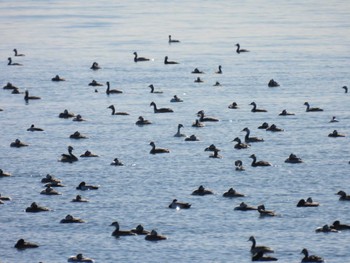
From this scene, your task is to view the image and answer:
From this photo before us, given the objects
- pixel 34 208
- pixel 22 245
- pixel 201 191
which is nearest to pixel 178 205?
pixel 201 191

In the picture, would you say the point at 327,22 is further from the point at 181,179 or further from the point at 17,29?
the point at 181,179

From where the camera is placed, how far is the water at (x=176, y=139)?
55094 mm

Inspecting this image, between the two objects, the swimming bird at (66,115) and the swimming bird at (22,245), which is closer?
the swimming bird at (22,245)

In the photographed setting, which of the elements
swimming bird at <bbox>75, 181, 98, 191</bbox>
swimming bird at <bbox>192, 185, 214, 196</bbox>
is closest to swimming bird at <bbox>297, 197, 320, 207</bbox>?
swimming bird at <bbox>192, 185, 214, 196</bbox>

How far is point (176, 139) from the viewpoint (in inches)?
3081

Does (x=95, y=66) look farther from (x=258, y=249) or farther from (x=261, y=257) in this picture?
(x=261, y=257)

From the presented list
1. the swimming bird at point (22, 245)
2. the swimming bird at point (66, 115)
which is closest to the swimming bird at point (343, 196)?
the swimming bird at point (22, 245)

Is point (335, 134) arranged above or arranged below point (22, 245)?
above

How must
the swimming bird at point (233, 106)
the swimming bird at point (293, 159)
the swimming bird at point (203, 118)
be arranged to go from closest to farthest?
the swimming bird at point (293, 159) → the swimming bird at point (203, 118) → the swimming bird at point (233, 106)

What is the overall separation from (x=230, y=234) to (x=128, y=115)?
33.3 metres

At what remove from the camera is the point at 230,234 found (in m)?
55.2

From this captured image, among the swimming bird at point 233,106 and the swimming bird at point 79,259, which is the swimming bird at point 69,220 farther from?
the swimming bird at point 233,106

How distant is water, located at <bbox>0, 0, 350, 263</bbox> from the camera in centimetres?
5509

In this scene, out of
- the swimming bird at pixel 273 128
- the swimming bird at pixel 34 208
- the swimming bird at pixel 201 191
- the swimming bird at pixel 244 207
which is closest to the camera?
the swimming bird at pixel 244 207
